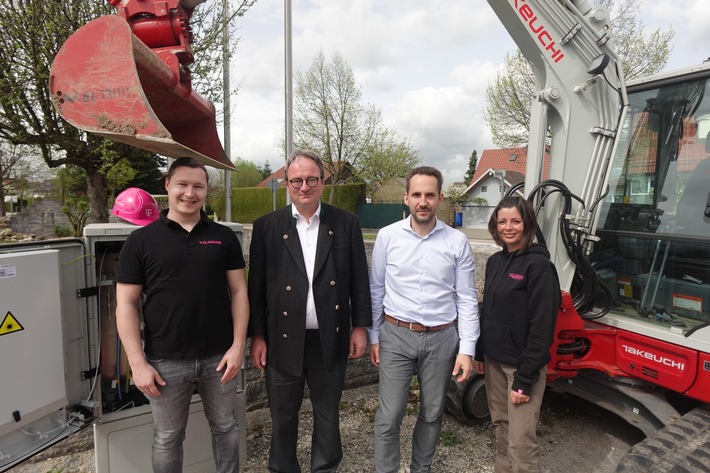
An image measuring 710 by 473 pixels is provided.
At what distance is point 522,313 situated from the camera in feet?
8.04

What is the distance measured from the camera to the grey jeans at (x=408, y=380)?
8.24ft

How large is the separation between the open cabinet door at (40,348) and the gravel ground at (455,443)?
0.98 metres

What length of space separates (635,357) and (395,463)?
1.89 meters

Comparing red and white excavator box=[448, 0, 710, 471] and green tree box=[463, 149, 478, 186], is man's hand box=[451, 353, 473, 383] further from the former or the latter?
green tree box=[463, 149, 478, 186]

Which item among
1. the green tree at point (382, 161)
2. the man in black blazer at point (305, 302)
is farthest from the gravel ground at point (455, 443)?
the green tree at point (382, 161)

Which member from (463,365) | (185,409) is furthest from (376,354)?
(185,409)

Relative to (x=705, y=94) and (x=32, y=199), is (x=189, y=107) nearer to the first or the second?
(x=705, y=94)

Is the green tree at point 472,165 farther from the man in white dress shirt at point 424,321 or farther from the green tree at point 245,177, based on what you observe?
the man in white dress shirt at point 424,321

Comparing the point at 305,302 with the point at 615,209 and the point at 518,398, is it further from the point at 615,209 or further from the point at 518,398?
the point at 615,209

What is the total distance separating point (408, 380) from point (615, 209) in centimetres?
230

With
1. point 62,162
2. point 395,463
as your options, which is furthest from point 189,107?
point 62,162

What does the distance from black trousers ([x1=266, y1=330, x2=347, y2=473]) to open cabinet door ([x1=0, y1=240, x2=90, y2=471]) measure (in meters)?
1.11

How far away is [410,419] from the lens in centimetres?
372

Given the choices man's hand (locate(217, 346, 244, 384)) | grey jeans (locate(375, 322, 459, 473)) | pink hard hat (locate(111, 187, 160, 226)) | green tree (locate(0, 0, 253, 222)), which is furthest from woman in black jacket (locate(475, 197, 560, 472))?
green tree (locate(0, 0, 253, 222))
